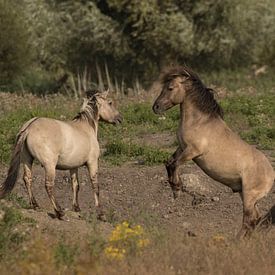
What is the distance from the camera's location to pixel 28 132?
40.4 feet

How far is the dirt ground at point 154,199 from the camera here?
13.8 metres

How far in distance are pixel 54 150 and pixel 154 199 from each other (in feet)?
10.2

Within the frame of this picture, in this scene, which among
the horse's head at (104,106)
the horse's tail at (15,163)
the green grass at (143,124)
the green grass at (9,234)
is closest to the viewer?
the green grass at (9,234)

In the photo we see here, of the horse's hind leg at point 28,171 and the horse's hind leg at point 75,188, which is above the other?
the horse's hind leg at point 28,171

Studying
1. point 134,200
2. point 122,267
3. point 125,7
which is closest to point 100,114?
point 134,200

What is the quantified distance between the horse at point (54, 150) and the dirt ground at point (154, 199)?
51 centimetres

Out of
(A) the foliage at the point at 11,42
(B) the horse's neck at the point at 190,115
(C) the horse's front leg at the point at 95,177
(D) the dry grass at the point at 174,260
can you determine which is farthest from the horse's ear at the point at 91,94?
(A) the foliage at the point at 11,42

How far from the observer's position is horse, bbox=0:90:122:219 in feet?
40.4

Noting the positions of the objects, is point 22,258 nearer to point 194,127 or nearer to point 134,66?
point 194,127

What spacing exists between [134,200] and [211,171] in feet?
9.68

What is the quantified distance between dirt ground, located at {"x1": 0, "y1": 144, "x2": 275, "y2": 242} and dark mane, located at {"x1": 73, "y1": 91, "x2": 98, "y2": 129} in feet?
4.55

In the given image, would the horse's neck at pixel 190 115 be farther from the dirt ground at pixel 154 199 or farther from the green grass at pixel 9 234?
the green grass at pixel 9 234

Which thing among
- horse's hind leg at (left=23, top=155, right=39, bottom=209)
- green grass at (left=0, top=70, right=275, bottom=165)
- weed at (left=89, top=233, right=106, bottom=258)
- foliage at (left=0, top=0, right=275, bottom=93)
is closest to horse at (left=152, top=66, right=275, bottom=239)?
horse's hind leg at (left=23, top=155, right=39, bottom=209)

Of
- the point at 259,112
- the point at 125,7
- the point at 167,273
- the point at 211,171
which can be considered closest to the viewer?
the point at 167,273
